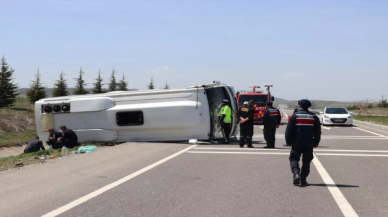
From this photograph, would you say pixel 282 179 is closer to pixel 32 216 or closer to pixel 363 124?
pixel 32 216

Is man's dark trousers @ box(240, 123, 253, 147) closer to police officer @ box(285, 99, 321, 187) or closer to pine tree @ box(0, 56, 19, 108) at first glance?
police officer @ box(285, 99, 321, 187)

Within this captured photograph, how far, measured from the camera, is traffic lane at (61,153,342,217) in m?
6.33

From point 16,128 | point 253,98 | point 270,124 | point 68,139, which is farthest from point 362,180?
point 16,128

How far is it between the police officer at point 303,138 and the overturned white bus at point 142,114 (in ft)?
26.1

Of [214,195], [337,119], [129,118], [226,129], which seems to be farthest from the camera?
[337,119]

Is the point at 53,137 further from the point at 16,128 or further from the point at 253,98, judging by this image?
the point at 253,98

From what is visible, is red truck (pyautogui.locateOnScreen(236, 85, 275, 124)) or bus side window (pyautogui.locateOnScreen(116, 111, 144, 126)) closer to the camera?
bus side window (pyautogui.locateOnScreen(116, 111, 144, 126))

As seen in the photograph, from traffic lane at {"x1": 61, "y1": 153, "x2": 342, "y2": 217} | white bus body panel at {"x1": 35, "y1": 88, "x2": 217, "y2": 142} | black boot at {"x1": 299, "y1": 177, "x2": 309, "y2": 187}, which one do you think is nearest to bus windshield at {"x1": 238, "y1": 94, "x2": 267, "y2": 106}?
white bus body panel at {"x1": 35, "y1": 88, "x2": 217, "y2": 142}

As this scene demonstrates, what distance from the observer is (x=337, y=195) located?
24.5 ft

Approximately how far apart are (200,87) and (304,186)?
8.43 meters

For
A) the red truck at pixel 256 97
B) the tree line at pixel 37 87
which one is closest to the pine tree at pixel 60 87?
the tree line at pixel 37 87

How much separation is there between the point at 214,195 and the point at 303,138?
2050 millimetres

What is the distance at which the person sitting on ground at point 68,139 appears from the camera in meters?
16.2

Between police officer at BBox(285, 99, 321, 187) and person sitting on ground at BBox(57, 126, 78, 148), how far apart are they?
10054 mm
